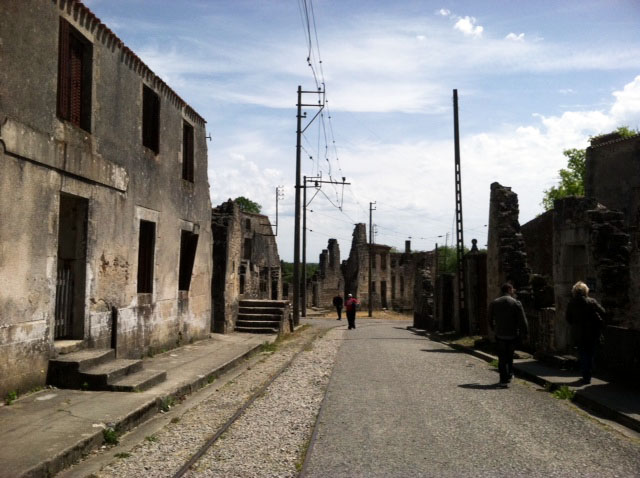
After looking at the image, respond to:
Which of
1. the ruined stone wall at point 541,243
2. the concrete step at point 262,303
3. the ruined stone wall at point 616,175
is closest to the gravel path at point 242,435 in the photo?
the concrete step at point 262,303

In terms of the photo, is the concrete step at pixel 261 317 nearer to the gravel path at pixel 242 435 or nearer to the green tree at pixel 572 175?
the gravel path at pixel 242 435

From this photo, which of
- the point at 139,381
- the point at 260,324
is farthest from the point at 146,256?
the point at 260,324

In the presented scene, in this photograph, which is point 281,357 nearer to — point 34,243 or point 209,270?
point 209,270

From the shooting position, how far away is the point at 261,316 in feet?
74.2

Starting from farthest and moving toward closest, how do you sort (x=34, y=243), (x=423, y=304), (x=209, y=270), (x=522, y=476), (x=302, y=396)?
(x=423, y=304)
(x=209, y=270)
(x=302, y=396)
(x=34, y=243)
(x=522, y=476)

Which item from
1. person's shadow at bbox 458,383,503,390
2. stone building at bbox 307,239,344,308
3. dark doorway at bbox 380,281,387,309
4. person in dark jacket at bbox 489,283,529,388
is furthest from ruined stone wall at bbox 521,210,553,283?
dark doorway at bbox 380,281,387,309

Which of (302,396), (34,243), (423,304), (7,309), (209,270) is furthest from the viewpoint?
(423,304)

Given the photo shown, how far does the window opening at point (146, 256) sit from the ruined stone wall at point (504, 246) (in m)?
9.82

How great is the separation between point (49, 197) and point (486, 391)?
7.12 m

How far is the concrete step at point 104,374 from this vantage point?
9.20 m

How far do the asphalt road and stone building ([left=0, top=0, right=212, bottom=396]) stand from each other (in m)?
4.09

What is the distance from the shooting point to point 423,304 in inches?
1313

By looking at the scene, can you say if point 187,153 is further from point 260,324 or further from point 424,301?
point 424,301

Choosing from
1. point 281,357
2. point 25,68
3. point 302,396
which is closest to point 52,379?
point 302,396
